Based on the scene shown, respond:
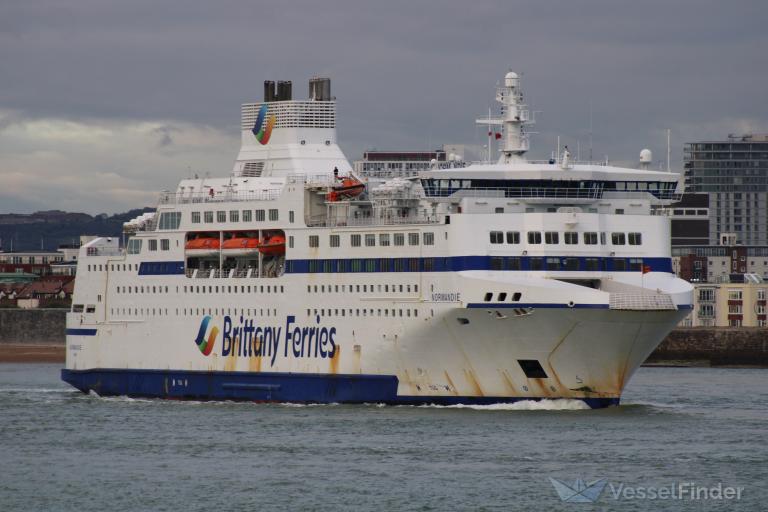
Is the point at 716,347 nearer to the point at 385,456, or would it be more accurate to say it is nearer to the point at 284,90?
the point at 284,90

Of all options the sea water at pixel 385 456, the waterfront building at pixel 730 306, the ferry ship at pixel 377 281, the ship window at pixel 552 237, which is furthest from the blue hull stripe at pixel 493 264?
the waterfront building at pixel 730 306

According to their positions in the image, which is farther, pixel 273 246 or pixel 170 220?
pixel 170 220

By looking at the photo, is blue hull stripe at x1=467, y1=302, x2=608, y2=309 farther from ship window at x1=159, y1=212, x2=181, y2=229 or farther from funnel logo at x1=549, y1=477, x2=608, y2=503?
ship window at x1=159, y1=212, x2=181, y2=229

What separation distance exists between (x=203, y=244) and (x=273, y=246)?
9.96ft

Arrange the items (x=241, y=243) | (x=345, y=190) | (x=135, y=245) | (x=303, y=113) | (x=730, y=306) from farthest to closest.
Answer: (x=730, y=306) < (x=303, y=113) < (x=135, y=245) < (x=241, y=243) < (x=345, y=190)

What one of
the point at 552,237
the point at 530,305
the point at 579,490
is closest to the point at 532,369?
the point at 530,305

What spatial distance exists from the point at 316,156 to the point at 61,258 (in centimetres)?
9044

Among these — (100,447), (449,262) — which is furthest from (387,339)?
(100,447)

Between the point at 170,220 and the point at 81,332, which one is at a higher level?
the point at 170,220

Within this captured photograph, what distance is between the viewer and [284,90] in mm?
54469

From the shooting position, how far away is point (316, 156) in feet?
173

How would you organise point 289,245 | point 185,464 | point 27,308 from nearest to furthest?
point 185,464 → point 289,245 → point 27,308

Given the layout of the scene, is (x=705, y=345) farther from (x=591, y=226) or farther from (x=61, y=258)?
(x=61, y=258)

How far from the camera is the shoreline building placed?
145500mm
